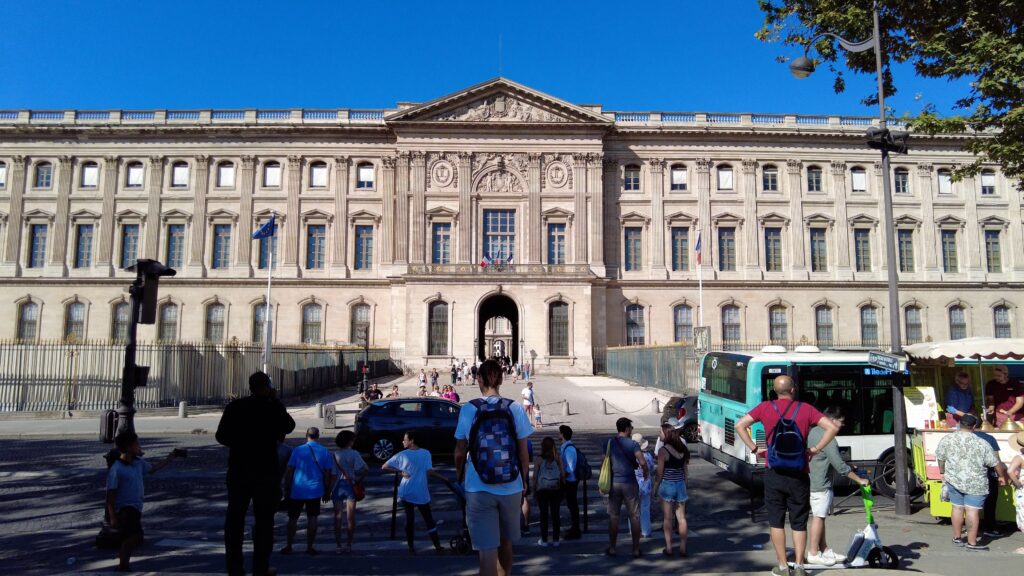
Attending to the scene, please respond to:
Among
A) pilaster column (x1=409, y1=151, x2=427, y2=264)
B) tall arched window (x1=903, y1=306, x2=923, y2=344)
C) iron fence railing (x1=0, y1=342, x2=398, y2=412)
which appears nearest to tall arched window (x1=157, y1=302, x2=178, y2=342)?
pilaster column (x1=409, y1=151, x2=427, y2=264)

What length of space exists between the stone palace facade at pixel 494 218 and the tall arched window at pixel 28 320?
0.16m

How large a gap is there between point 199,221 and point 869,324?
157ft

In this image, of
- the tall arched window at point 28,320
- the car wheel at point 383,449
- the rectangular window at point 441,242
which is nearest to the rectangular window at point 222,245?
the tall arched window at point 28,320

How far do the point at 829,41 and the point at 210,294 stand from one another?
42.1 meters

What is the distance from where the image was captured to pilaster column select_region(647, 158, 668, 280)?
150 feet

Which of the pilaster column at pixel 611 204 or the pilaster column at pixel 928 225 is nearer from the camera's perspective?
the pilaster column at pixel 611 204

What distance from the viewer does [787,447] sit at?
20.7 feet

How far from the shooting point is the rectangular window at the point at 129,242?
45906 mm

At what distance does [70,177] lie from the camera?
151 feet

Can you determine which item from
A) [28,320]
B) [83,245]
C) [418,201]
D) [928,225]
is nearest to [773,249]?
[928,225]

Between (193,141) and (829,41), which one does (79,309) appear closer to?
(193,141)

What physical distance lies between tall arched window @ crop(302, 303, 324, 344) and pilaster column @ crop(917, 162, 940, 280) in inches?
1679

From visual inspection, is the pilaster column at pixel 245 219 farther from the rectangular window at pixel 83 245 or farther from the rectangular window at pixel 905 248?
the rectangular window at pixel 905 248

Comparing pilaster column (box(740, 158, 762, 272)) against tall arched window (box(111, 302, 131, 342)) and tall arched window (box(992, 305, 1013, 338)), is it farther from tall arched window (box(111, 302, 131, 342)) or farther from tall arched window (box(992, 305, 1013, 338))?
tall arched window (box(111, 302, 131, 342))
